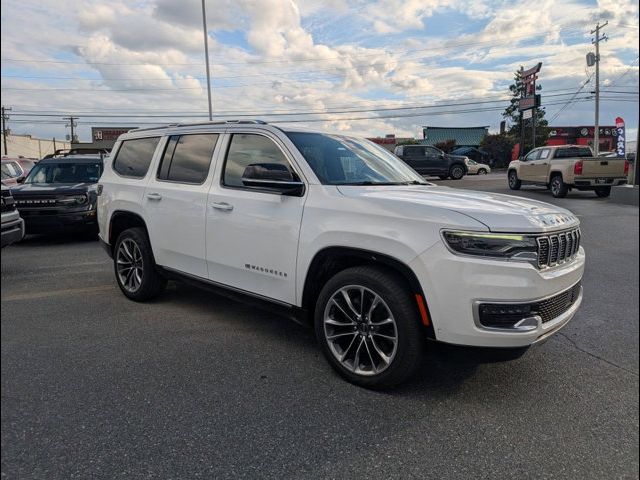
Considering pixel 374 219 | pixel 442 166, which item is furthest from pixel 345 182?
pixel 442 166

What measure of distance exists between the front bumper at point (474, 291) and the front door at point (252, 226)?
1.12 m

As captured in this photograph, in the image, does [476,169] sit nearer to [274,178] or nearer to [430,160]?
[430,160]

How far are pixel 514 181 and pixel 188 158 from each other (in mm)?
18336

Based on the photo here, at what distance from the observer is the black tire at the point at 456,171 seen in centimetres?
2792

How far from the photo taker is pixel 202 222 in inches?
169

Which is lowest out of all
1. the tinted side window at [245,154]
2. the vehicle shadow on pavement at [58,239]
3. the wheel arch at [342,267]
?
the vehicle shadow on pavement at [58,239]

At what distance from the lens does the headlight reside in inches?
109

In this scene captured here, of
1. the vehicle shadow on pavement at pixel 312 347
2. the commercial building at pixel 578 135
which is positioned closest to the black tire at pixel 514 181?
the vehicle shadow on pavement at pixel 312 347

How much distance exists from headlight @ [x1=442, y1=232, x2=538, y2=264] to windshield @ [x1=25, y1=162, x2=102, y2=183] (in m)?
8.86

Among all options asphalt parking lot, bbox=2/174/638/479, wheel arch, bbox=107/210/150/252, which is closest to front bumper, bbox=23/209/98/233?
wheel arch, bbox=107/210/150/252

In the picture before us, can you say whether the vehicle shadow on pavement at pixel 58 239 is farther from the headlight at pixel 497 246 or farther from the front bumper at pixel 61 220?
the headlight at pixel 497 246

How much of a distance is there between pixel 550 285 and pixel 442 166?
25.8 m

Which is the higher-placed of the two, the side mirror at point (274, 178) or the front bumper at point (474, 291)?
the side mirror at point (274, 178)

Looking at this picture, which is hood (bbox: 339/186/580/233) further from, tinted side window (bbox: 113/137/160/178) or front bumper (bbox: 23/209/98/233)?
front bumper (bbox: 23/209/98/233)
